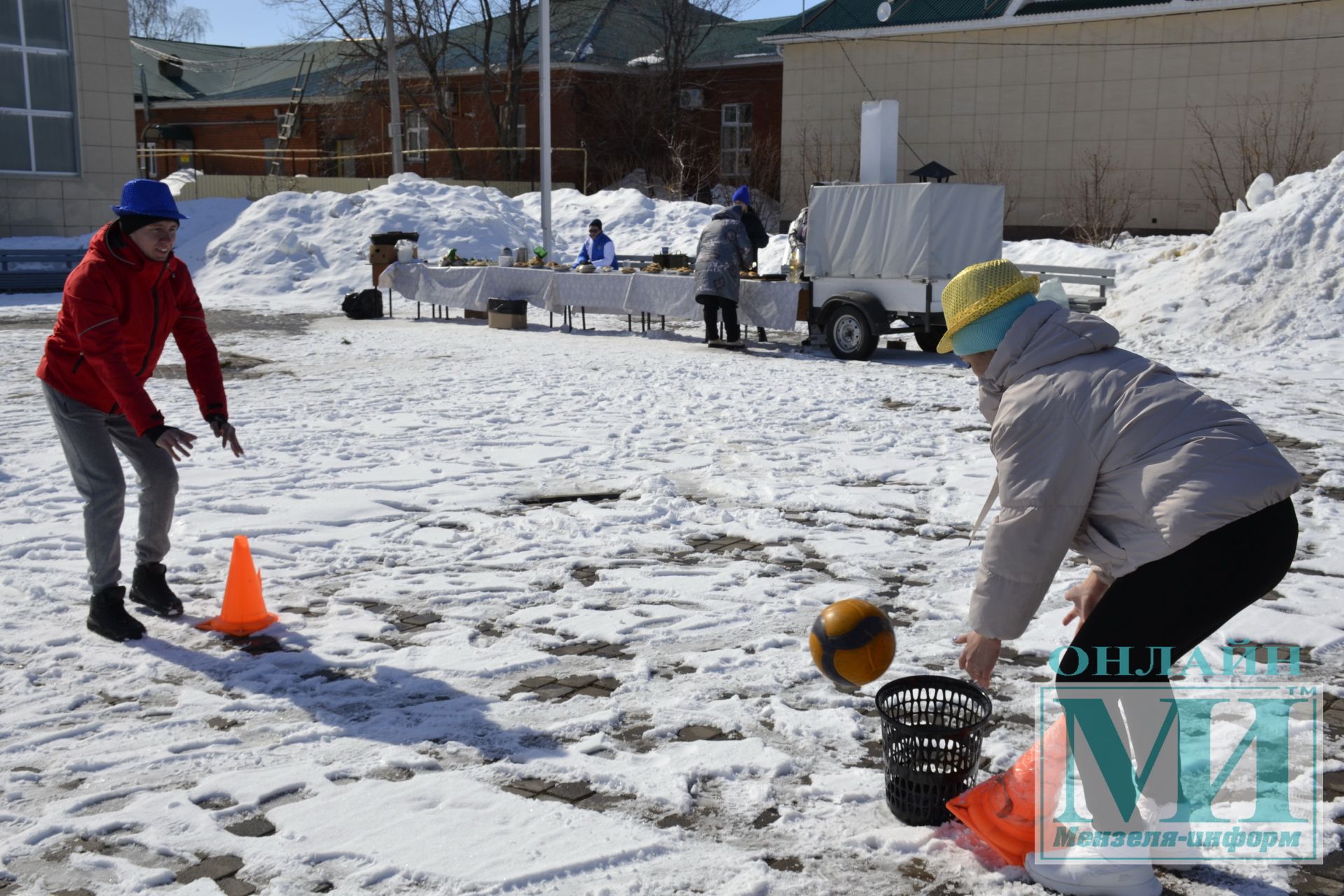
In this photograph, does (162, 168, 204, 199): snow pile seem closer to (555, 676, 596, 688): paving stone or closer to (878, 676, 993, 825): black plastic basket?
(555, 676, 596, 688): paving stone

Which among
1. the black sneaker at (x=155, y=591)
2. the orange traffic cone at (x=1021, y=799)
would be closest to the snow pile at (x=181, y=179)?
the black sneaker at (x=155, y=591)

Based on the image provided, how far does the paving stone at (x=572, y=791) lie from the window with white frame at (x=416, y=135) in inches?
1593

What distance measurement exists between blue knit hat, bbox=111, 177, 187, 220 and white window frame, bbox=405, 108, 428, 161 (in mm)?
38481

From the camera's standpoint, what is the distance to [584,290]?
17.8 metres

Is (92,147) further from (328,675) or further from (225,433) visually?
(328,675)

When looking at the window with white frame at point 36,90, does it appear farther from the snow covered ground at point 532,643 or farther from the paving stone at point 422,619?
the paving stone at point 422,619

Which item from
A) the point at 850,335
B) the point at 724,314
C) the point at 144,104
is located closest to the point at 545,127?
the point at 724,314

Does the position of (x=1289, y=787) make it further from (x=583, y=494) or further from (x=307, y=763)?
(x=583, y=494)

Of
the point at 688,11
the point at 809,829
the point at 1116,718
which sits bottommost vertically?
the point at 809,829

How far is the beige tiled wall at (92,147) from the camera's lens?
87.1 ft

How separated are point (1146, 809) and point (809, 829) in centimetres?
95

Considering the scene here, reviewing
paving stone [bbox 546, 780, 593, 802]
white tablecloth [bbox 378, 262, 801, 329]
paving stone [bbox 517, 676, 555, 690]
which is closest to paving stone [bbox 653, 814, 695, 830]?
paving stone [bbox 546, 780, 593, 802]

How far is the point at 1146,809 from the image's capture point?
10.9ft

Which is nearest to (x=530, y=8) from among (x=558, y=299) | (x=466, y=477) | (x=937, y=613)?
(x=558, y=299)
